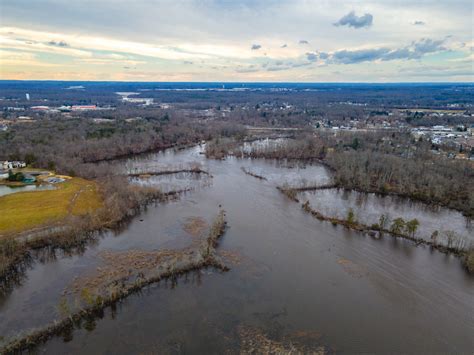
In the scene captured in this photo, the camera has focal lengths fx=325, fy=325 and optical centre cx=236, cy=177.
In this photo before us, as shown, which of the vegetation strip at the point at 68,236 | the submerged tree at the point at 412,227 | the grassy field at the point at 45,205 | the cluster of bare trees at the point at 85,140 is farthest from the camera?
the cluster of bare trees at the point at 85,140

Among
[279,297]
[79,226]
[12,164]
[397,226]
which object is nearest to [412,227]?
[397,226]

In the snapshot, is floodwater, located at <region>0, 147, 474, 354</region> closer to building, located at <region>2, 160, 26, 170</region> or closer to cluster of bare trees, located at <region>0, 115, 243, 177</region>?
cluster of bare trees, located at <region>0, 115, 243, 177</region>

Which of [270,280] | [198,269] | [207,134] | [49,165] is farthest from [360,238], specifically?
[207,134]

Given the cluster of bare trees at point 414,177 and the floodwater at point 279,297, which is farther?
the cluster of bare trees at point 414,177

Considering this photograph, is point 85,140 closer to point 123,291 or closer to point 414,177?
point 123,291

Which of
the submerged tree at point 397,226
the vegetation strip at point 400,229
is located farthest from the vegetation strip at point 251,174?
the submerged tree at point 397,226

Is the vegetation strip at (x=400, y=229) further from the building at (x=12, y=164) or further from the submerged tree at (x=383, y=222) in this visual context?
the building at (x=12, y=164)
